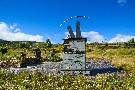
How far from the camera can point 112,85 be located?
19.0m

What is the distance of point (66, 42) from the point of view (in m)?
28.5

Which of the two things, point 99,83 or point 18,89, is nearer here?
point 18,89

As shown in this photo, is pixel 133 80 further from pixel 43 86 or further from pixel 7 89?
pixel 7 89

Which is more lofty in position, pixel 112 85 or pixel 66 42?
pixel 66 42

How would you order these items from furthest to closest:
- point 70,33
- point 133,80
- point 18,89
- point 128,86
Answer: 1. point 70,33
2. point 133,80
3. point 128,86
4. point 18,89

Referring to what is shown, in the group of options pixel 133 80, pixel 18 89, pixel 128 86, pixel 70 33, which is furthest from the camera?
pixel 70 33

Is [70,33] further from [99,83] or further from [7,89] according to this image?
[7,89]

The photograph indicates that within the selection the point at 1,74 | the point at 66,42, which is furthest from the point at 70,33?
A: the point at 1,74

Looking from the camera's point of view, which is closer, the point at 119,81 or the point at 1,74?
the point at 119,81

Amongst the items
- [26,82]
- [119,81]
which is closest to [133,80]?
[119,81]

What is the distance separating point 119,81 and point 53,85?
11.7 ft

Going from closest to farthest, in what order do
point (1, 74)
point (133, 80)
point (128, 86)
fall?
point (128, 86) → point (133, 80) → point (1, 74)

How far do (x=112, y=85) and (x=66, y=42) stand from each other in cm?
1011

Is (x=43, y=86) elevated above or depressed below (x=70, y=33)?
below
